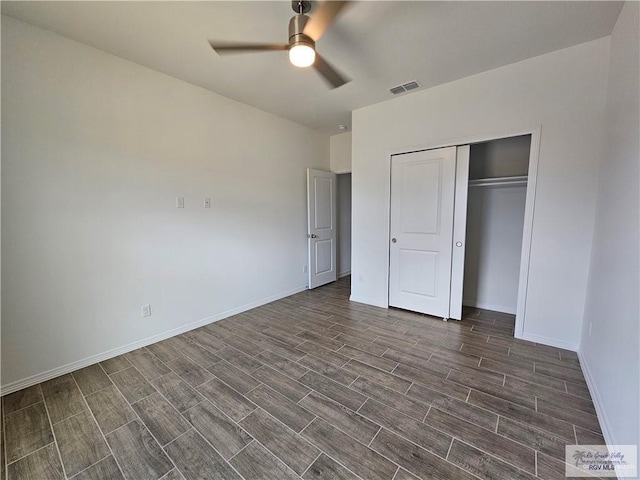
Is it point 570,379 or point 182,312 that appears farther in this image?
point 182,312

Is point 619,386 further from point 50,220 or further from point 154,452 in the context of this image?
point 50,220

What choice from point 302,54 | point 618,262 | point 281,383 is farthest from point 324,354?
point 302,54

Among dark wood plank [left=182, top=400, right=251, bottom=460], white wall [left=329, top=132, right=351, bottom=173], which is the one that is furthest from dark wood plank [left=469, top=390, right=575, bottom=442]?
white wall [left=329, top=132, right=351, bottom=173]

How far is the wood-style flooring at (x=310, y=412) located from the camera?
1.41 m

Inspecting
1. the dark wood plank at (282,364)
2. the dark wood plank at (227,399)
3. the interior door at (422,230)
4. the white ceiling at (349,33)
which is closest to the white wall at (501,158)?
the interior door at (422,230)

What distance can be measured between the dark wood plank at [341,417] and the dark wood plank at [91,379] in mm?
1654

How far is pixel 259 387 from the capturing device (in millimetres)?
2033

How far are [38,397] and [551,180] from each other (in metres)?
4.73

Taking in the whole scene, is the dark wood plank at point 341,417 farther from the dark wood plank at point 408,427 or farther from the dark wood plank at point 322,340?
the dark wood plank at point 322,340

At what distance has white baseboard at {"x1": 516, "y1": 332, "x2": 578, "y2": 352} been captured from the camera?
2.49m

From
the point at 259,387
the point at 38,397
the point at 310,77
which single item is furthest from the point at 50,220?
the point at 310,77

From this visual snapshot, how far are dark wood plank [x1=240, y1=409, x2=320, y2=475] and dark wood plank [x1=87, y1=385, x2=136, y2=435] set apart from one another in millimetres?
824

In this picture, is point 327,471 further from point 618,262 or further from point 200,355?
point 618,262
